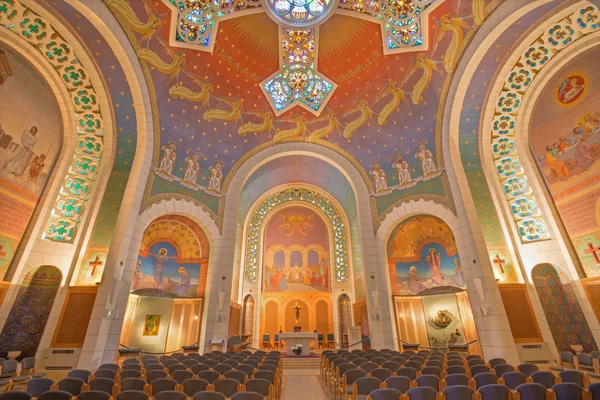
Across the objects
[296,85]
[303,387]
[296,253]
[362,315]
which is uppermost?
[296,85]

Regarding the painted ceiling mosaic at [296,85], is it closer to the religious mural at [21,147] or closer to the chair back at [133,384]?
the religious mural at [21,147]

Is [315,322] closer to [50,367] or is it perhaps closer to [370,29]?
[50,367]

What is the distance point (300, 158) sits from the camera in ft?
55.7

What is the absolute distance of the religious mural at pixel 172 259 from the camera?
506 inches

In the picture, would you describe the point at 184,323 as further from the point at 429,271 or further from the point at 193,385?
the point at 429,271

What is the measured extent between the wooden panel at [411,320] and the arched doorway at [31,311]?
1366cm

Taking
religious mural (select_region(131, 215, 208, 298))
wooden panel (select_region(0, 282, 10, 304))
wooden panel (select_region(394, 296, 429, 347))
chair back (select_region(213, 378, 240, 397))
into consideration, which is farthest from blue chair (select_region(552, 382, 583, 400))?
wooden panel (select_region(0, 282, 10, 304))

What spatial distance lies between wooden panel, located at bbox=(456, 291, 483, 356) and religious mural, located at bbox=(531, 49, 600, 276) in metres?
4.29

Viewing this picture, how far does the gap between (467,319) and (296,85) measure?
1358 cm

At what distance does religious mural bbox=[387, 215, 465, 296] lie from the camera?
13289mm

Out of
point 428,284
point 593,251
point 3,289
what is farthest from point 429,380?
point 3,289

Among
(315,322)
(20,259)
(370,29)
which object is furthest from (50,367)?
(370,29)

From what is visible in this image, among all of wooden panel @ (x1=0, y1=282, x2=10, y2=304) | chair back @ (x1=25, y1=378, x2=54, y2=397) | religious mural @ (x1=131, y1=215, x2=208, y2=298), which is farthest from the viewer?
religious mural @ (x1=131, y1=215, x2=208, y2=298)

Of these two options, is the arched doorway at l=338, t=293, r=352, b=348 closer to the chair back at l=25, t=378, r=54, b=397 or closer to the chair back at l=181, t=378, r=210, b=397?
the chair back at l=181, t=378, r=210, b=397
